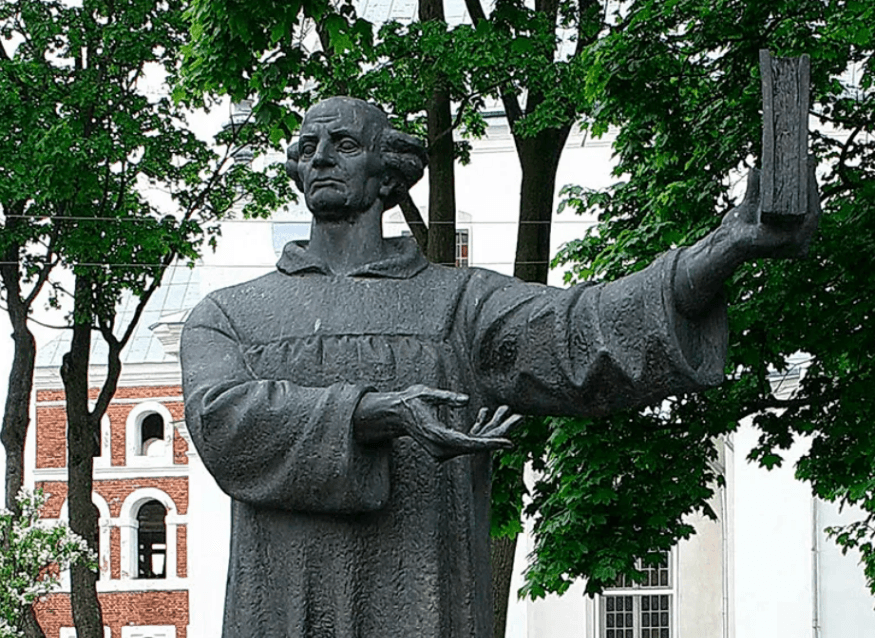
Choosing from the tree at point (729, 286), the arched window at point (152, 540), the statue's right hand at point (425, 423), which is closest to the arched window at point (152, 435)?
the arched window at point (152, 540)

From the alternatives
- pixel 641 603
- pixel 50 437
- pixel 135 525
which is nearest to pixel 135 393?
pixel 50 437

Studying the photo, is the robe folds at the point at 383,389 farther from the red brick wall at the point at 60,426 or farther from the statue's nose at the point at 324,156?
the red brick wall at the point at 60,426

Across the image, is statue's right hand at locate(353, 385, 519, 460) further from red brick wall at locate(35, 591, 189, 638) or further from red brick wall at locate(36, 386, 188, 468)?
red brick wall at locate(36, 386, 188, 468)

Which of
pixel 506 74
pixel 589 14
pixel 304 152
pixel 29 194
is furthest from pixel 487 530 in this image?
pixel 29 194

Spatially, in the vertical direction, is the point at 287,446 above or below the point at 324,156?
below

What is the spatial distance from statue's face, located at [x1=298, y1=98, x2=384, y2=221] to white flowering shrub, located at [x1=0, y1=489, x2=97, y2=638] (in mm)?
18301

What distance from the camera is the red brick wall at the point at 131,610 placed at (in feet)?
167

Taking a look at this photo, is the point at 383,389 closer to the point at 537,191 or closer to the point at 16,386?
the point at 537,191

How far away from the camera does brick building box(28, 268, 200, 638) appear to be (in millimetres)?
51062

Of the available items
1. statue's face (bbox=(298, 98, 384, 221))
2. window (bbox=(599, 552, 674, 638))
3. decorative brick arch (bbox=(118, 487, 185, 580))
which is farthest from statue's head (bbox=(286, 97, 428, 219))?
decorative brick arch (bbox=(118, 487, 185, 580))

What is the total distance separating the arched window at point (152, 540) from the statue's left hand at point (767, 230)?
48374mm

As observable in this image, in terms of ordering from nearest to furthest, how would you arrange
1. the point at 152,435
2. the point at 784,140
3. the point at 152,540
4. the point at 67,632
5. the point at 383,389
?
1. the point at 784,140
2. the point at 383,389
3. the point at 67,632
4. the point at 152,540
5. the point at 152,435

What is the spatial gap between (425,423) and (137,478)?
159 ft

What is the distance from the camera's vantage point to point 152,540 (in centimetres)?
5391
